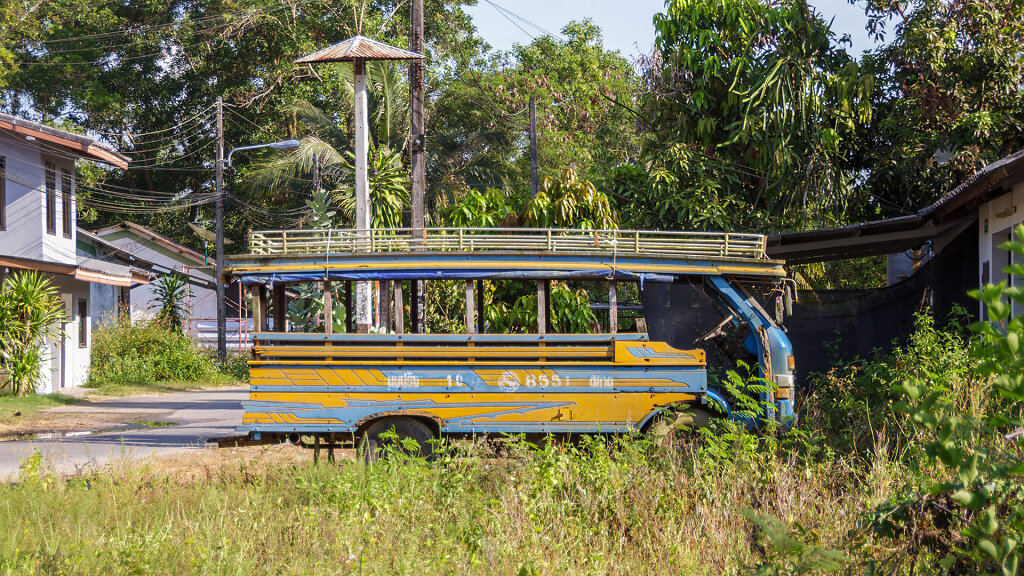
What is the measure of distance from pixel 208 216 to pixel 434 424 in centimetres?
3840

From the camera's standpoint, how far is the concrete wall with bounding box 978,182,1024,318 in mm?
10930

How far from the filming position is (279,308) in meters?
10.1

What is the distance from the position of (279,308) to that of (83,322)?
15.4 metres

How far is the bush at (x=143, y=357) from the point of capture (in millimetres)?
23781

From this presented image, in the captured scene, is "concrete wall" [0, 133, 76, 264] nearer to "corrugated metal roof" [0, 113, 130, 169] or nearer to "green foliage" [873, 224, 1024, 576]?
"corrugated metal roof" [0, 113, 130, 169]

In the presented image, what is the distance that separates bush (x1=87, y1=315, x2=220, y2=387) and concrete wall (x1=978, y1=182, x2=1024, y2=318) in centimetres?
1989

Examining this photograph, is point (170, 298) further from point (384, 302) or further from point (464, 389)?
point (464, 389)

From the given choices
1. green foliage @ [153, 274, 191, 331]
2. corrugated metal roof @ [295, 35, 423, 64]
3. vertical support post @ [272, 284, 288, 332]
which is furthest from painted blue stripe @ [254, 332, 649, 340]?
green foliage @ [153, 274, 191, 331]

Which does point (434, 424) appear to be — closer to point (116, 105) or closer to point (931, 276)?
point (931, 276)

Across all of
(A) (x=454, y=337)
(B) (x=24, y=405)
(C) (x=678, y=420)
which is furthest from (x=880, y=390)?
(B) (x=24, y=405)

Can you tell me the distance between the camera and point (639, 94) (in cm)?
2005

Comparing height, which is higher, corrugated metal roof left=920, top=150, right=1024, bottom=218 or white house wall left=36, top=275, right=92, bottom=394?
corrugated metal roof left=920, top=150, right=1024, bottom=218

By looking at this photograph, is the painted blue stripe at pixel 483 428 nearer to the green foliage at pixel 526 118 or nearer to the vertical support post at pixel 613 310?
the vertical support post at pixel 613 310

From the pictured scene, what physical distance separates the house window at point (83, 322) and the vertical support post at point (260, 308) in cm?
1546
